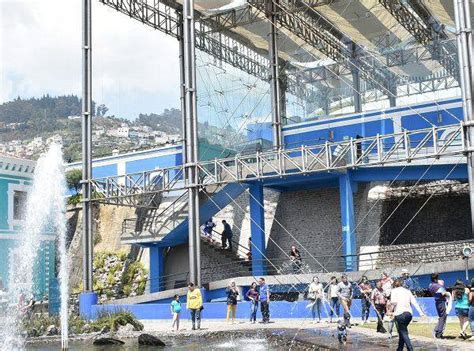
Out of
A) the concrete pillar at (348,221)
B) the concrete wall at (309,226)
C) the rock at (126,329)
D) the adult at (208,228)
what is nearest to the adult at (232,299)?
the rock at (126,329)

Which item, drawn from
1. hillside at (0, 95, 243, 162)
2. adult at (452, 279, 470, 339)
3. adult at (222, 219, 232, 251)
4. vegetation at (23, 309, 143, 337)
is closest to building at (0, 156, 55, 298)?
adult at (222, 219, 232, 251)

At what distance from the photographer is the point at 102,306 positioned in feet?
88.3

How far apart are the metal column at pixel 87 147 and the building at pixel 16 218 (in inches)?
230

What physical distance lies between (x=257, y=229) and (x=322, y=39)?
37.1ft

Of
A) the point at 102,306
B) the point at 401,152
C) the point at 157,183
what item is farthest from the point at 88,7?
the point at 401,152

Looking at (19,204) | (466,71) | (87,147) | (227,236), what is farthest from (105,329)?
(19,204)

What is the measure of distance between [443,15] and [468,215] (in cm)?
1089

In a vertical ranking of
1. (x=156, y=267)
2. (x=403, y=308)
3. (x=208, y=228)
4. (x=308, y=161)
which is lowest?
(x=403, y=308)

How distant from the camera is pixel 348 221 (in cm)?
2756

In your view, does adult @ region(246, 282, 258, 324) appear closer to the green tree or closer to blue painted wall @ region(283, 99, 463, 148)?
blue painted wall @ region(283, 99, 463, 148)

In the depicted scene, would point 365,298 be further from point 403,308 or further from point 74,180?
point 74,180

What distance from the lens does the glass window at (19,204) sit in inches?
1339

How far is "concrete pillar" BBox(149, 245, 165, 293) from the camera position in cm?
3244

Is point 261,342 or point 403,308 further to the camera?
point 261,342
